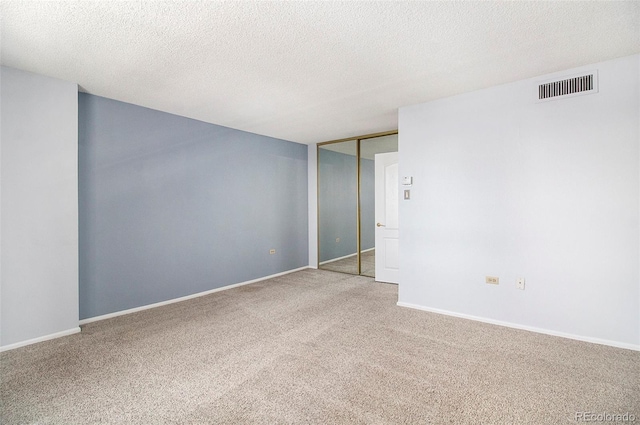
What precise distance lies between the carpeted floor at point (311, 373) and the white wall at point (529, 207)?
318 millimetres

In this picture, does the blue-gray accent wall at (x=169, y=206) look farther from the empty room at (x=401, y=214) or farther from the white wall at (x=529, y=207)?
the white wall at (x=529, y=207)

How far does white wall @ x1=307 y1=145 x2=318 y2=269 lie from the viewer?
20.3 feet

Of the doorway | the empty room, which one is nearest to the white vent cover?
the empty room

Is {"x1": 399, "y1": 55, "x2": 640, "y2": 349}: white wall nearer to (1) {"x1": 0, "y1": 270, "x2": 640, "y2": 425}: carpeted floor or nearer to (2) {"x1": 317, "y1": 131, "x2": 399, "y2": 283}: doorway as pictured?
(1) {"x1": 0, "y1": 270, "x2": 640, "y2": 425}: carpeted floor

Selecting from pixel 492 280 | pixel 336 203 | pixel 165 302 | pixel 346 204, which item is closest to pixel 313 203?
pixel 336 203

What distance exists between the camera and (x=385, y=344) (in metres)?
2.74

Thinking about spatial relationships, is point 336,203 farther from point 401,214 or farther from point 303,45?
point 303,45

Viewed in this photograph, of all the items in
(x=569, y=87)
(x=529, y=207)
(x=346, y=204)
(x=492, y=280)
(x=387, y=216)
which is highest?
(x=569, y=87)

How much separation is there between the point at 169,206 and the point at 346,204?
11.7 ft

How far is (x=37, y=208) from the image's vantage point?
9.34ft

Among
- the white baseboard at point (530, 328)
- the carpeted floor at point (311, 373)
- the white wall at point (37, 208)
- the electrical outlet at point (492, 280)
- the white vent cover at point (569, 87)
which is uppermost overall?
the white vent cover at point (569, 87)

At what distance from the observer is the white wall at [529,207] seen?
2.64m

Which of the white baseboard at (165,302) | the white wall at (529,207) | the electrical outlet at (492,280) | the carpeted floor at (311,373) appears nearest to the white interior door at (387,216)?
the white wall at (529,207)

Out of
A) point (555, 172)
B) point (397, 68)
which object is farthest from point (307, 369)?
point (555, 172)
